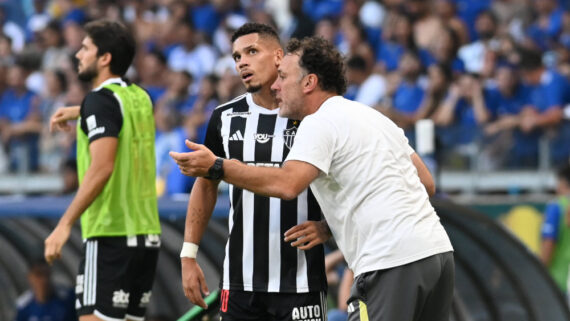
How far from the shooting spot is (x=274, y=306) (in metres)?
5.80

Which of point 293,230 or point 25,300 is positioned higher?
point 293,230

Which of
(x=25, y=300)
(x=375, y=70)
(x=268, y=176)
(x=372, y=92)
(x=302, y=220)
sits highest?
(x=375, y=70)

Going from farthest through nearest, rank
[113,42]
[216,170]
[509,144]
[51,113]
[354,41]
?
[51,113], [354,41], [509,144], [113,42], [216,170]

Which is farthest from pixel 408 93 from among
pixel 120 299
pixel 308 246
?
pixel 308 246

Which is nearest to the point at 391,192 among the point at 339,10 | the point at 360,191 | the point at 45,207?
the point at 360,191

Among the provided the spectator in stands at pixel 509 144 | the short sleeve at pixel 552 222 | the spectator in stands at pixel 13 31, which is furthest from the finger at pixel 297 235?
the spectator in stands at pixel 13 31

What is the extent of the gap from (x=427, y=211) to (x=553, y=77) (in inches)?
286

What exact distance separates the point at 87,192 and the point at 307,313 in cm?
159

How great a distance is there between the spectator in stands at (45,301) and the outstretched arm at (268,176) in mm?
7141

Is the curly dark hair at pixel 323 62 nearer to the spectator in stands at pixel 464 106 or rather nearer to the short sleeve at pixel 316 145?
the short sleeve at pixel 316 145

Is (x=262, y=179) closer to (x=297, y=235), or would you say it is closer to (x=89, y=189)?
(x=297, y=235)

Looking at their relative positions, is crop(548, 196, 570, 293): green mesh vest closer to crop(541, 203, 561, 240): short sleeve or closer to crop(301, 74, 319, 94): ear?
crop(541, 203, 561, 240): short sleeve

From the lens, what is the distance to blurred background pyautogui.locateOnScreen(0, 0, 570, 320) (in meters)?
11.6

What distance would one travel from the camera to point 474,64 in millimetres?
13578
